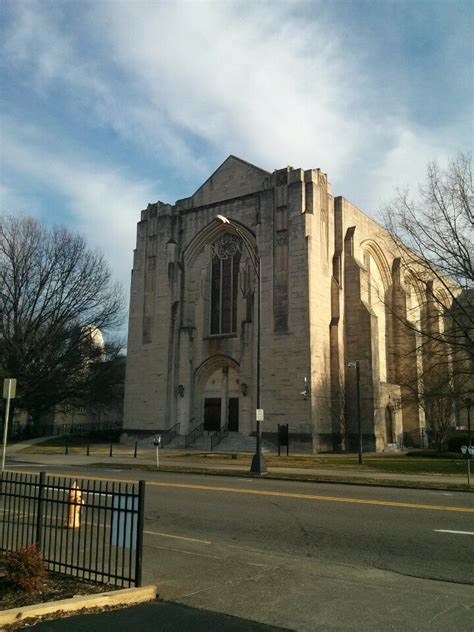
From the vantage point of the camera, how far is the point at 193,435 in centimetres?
3812

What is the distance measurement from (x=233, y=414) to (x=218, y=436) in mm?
2373

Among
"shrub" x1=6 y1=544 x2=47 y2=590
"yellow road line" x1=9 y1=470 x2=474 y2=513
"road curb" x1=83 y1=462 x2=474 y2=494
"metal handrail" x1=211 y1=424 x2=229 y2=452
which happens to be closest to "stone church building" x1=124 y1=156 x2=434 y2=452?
"metal handrail" x1=211 y1=424 x2=229 y2=452

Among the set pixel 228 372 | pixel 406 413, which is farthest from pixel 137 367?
pixel 406 413

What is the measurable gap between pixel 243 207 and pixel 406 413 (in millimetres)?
20045

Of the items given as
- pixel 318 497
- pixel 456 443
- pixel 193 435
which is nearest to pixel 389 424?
pixel 456 443

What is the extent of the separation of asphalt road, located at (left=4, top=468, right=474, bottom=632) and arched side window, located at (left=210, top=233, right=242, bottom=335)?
87.3 feet

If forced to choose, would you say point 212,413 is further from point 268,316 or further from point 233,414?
point 268,316

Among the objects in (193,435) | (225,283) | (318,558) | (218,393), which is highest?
(225,283)

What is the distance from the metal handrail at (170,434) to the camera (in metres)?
38.1

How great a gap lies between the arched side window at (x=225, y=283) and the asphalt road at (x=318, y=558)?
87.3ft

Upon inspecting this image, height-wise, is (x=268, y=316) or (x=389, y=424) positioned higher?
(x=268, y=316)

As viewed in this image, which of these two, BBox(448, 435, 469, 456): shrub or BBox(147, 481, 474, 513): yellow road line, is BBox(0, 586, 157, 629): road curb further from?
BBox(448, 435, 469, 456): shrub

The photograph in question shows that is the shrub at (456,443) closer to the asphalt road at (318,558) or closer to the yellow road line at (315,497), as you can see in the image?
the asphalt road at (318,558)

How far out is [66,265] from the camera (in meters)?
44.8
